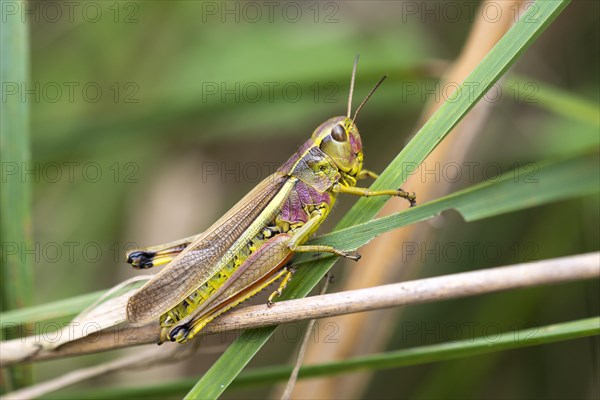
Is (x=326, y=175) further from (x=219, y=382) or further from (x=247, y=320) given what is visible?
(x=219, y=382)

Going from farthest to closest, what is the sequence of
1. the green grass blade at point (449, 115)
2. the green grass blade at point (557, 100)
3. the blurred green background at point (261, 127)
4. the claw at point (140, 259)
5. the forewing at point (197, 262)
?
the blurred green background at point (261, 127), the green grass blade at point (557, 100), the claw at point (140, 259), the forewing at point (197, 262), the green grass blade at point (449, 115)

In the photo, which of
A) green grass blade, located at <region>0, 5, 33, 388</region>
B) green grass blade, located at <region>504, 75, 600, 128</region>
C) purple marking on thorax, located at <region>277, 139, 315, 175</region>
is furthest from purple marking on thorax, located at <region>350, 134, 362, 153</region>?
green grass blade, located at <region>0, 5, 33, 388</region>

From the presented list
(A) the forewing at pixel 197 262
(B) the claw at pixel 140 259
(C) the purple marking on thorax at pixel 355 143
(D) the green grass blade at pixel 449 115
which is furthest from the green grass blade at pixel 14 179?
(C) the purple marking on thorax at pixel 355 143

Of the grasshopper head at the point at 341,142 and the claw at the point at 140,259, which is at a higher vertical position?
the grasshopper head at the point at 341,142

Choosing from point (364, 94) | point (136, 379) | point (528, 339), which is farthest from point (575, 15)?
point (136, 379)

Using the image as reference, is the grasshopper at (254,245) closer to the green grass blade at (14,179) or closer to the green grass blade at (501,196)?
the green grass blade at (501,196)

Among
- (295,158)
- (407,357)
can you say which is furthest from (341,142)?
(407,357)
